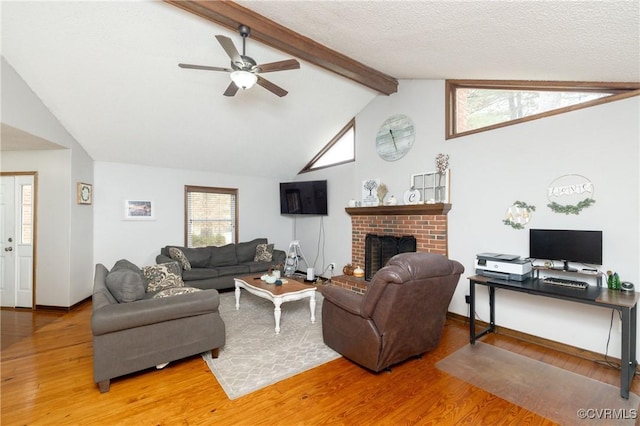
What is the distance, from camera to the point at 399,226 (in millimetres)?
4578

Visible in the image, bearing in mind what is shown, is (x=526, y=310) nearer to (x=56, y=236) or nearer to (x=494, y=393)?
(x=494, y=393)

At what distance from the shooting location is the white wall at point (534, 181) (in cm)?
268

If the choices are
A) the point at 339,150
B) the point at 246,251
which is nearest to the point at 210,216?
the point at 246,251

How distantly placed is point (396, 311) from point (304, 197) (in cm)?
439

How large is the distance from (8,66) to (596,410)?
6.35 meters

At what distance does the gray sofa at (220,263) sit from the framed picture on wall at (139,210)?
73 centimetres

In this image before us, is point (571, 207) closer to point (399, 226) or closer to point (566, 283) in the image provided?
point (566, 283)

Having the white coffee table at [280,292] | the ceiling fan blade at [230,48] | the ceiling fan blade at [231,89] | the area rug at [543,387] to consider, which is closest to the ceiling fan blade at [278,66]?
the ceiling fan blade at [230,48]

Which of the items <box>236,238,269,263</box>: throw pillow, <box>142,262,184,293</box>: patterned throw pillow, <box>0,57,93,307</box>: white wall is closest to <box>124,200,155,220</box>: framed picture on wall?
<box>0,57,93,307</box>: white wall

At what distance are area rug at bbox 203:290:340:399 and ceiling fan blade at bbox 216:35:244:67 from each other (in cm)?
286

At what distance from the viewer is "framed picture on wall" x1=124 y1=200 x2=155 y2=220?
5301 mm

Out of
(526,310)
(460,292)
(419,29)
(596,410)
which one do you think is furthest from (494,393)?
(419,29)

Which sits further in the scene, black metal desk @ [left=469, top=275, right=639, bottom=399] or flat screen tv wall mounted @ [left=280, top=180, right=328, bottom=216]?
flat screen tv wall mounted @ [left=280, top=180, right=328, bottom=216]

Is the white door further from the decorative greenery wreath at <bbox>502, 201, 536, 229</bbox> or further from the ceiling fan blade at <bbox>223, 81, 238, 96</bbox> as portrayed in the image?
the decorative greenery wreath at <bbox>502, 201, 536, 229</bbox>
